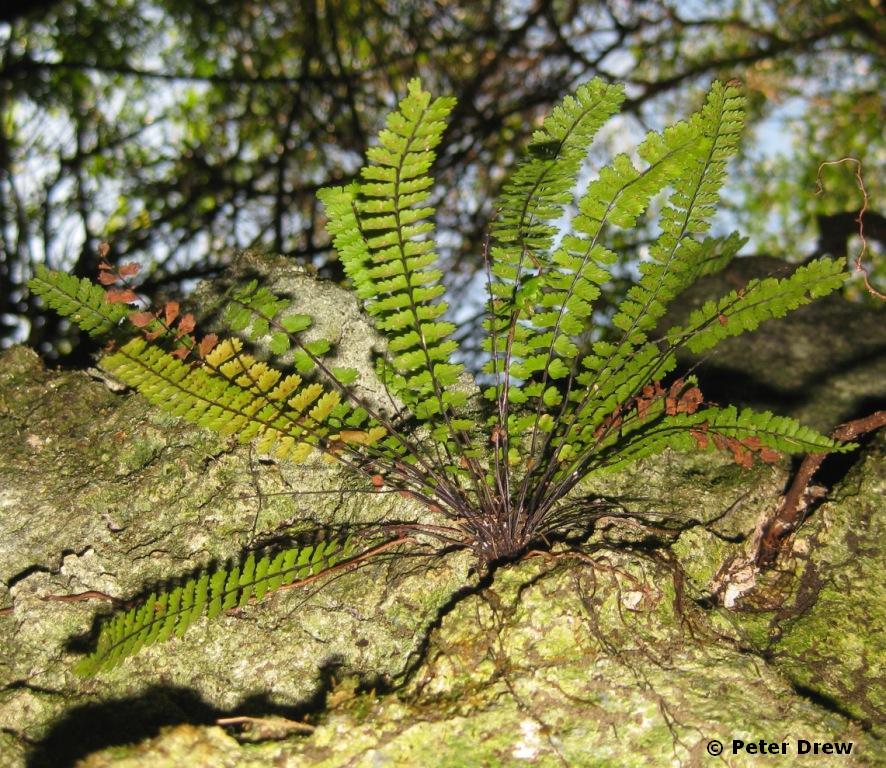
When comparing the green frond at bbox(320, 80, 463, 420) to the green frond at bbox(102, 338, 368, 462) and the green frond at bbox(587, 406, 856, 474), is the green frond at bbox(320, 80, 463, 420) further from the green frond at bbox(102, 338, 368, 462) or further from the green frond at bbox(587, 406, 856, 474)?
the green frond at bbox(587, 406, 856, 474)

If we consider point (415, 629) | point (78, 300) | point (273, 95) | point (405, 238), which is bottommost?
point (415, 629)

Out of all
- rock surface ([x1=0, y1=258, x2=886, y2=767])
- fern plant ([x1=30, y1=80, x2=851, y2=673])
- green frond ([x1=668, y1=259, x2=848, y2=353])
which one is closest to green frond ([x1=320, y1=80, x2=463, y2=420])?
fern plant ([x1=30, y1=80, x2=851, y2=673])

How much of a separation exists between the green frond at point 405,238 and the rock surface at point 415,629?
468 mm

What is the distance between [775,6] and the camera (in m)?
6.09

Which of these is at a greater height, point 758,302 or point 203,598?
point 758,302

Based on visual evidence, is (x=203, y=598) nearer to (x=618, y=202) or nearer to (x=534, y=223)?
(x=534, y=223)

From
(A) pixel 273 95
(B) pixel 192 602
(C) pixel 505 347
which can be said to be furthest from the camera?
(A) pixel 273 95

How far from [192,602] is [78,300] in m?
0.84

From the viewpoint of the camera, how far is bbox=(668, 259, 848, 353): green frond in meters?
1.62

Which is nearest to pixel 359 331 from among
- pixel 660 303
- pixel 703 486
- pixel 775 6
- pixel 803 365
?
pixel 660 303

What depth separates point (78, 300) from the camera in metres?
1.85

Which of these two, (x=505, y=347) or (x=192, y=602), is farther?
(x=505, y=347)

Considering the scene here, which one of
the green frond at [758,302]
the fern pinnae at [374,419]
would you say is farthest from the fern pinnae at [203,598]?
the green frond at [758,302]

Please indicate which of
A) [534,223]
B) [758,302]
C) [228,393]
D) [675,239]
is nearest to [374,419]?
[228,393]
